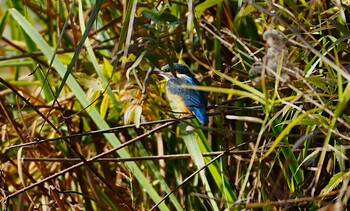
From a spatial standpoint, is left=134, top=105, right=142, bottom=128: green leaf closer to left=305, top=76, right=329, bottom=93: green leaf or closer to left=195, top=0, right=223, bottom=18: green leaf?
left=195, top=0, right=223, bottom=18: green leaf

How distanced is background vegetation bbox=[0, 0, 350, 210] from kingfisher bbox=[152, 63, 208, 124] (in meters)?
0.04

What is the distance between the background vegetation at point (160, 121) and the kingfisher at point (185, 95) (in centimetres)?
4

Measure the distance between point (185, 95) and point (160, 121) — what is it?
44cm

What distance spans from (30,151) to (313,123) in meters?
1.26

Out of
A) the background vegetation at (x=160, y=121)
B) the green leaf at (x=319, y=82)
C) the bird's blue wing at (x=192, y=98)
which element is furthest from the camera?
the bird's blue wing at (x=192, y=98)

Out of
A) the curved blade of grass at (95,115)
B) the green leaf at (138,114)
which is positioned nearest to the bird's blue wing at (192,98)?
the green leaf at (138,114)

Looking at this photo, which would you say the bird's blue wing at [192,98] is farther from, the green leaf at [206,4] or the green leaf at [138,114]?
the green leaf at [206,4]

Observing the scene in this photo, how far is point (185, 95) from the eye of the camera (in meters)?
2.25

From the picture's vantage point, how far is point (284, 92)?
2.02 meters

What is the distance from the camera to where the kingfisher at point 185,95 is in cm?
210

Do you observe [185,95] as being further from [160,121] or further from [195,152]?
[160,121]

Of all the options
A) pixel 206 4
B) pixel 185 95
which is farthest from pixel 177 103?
pixel 206 4

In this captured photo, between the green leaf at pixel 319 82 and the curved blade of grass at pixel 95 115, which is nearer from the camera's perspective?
the green leaf at pixel 319 82

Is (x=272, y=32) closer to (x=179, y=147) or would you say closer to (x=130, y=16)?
(x=130, y=16)
